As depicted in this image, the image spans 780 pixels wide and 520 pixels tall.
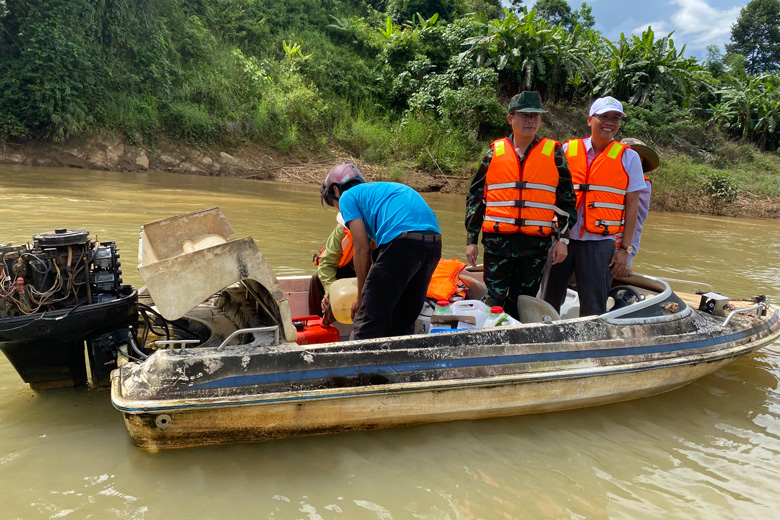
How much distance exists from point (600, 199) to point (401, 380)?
2118 mm

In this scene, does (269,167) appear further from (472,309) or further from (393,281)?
(393,281)

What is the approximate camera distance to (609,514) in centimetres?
279

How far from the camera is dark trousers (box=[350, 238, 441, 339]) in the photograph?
10.1 feet

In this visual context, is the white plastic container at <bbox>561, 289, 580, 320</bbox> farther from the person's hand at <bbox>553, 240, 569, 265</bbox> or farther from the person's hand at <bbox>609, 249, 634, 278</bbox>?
the person's hand at <bbox>553, 240, 569, 265</bbox>

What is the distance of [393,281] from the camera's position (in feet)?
10.2

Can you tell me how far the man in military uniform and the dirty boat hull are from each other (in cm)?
66

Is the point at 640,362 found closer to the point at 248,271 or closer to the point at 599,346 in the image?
the point at 599,346

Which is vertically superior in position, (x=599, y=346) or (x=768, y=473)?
(x=599, y=346)

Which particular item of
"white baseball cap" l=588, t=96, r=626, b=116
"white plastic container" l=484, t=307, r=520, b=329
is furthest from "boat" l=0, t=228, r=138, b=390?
"white baseball cap" l=588, t=96, r=626, b=116

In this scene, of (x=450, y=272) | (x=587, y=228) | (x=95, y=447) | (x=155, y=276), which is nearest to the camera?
(x=155, y=276)

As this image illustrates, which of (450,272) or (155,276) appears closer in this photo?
(155,276)

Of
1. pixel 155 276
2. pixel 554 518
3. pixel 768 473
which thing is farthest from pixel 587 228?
pixel 155 276

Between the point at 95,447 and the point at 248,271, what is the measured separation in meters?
1.28

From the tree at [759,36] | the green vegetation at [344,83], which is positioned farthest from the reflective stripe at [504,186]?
the tree at [759,36]
